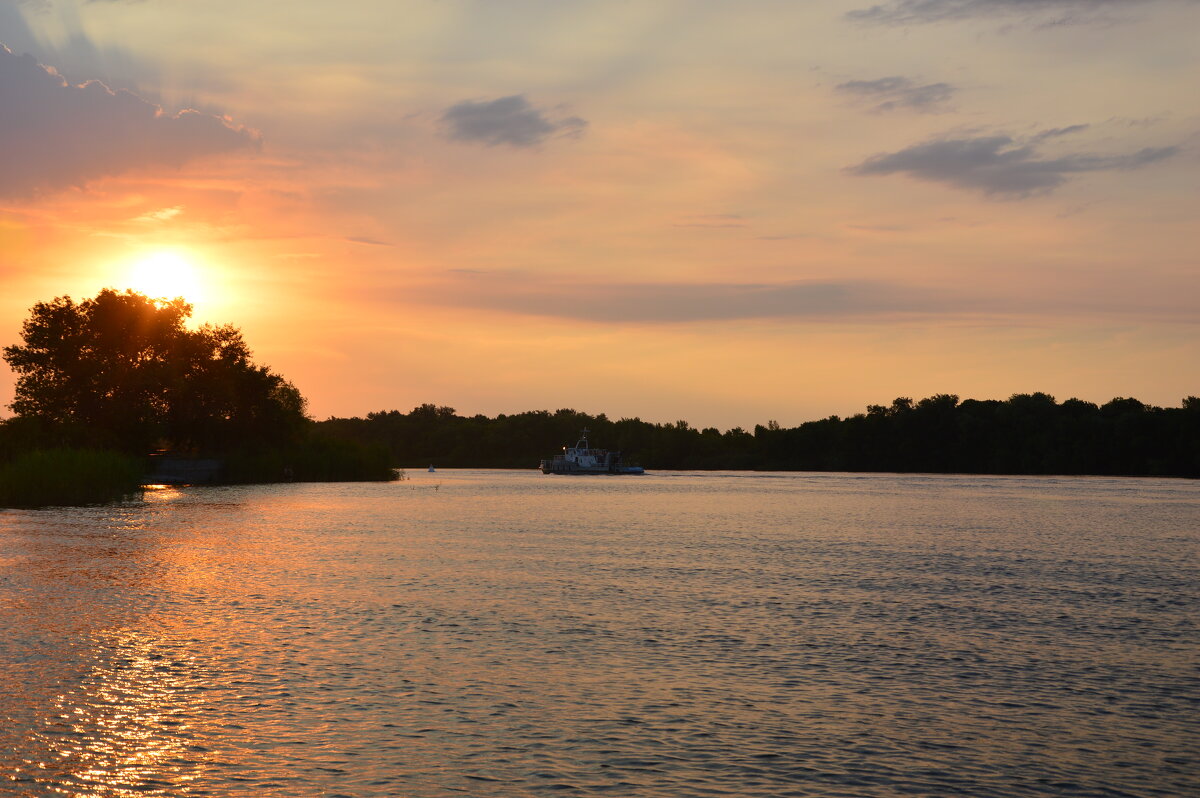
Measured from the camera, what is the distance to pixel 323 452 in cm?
14062

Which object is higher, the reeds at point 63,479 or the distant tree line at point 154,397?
the distant tree line at point 154,397

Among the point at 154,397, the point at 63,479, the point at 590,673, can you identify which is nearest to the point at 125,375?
the point at 154,397

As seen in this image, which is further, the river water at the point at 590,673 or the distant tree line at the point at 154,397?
the distant tree line at the point at 154,397

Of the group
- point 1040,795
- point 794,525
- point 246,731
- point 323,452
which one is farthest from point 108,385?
point 1040,795

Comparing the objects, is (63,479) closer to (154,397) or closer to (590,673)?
(154,397)

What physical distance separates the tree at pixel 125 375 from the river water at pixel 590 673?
74126 millimetres

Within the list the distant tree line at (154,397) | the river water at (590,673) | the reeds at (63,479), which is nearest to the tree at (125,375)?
the distant tree line at (154,397)

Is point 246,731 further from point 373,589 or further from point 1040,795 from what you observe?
point 373,589

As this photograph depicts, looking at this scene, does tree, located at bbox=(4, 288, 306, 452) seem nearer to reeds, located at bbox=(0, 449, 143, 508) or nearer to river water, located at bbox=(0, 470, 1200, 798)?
reeds, located at bbox=(0, 449, 143, 508)

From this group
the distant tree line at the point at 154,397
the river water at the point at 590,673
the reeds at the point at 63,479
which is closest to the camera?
the river water at the point at 590,673

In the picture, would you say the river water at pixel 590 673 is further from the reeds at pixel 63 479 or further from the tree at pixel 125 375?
the tree at pixel 125 375

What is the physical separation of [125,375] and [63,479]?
4864 centimetres

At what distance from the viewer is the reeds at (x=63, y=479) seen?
67.4 m

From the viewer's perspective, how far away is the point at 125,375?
115 meters
